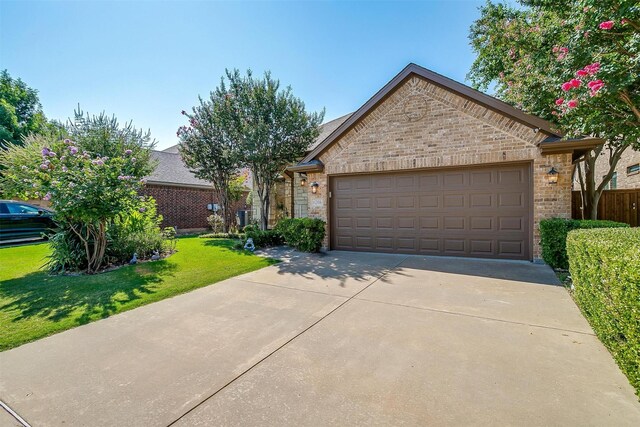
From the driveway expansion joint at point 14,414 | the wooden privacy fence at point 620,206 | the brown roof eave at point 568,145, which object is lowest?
the driveway expansion joint at point 14,414

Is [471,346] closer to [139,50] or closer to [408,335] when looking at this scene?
[408,335]

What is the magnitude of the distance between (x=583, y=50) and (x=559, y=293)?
4.23 m

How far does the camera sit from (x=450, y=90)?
743cm

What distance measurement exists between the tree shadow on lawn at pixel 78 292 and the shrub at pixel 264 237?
347 cm

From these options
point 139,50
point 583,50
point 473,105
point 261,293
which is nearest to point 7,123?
point 139,50

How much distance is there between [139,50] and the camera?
7.72 meters

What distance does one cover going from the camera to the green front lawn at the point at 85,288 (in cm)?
370

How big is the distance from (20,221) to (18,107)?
24.4m

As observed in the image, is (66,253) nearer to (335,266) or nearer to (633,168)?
(335,266)

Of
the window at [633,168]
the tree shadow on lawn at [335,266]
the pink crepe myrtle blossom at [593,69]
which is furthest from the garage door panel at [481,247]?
the window at [633,168]

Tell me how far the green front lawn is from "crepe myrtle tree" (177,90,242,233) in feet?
18.3

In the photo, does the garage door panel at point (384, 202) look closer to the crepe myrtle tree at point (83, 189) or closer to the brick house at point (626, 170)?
the crepe myrtle tree at point (83, 189)

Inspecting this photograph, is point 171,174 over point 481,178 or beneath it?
over

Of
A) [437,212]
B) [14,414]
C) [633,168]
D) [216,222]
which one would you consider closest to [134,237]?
[14,414]
